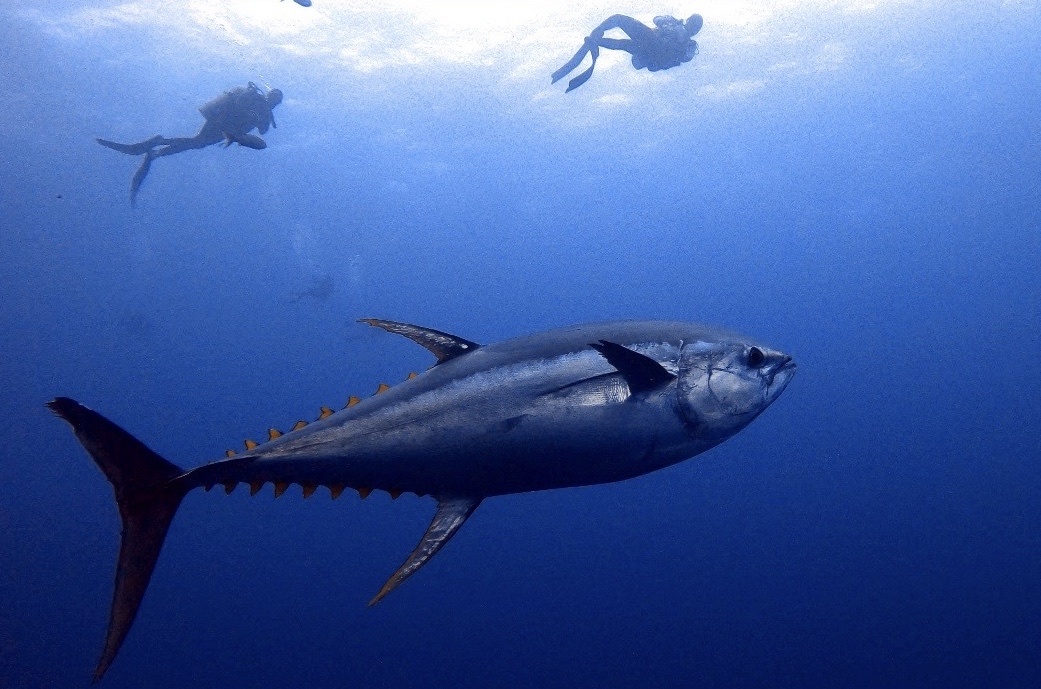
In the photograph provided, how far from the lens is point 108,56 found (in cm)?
2353

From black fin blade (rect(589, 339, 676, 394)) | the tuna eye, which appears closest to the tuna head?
the tuna eye

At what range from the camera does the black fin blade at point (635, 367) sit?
195 cm

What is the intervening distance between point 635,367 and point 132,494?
2084 mm

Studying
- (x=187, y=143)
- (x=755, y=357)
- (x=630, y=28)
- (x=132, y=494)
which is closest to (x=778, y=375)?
(x=755, y=357)

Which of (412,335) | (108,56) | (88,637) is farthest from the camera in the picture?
(108,56)

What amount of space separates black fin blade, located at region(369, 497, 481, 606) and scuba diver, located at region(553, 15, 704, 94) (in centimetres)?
1098

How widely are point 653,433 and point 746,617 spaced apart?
1908 centimetres

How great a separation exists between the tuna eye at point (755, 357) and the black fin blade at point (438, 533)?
4.10ft

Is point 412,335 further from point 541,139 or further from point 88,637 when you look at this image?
point 541,139

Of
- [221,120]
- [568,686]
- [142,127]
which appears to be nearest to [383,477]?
[221,120]

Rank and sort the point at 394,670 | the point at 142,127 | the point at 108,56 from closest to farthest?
the point at 394,670 → the point at 108,56 → the point at 142,127

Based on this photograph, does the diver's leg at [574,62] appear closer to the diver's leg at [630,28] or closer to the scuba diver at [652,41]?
the scuba diver at [652,41]

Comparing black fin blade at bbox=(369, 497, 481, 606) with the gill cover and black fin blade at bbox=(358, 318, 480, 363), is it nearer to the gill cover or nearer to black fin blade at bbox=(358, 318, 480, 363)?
black fin blade at bbox=(358, 318, 480, 363)

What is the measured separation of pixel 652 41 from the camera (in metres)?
12.0
